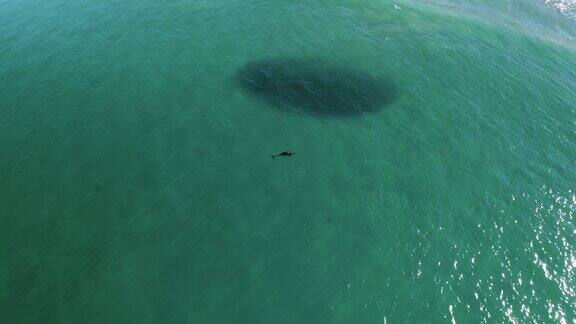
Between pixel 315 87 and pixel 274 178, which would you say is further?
pixel 315 87

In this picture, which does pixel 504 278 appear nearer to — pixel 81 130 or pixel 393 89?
pixel 393 89

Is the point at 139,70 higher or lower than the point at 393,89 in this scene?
lower

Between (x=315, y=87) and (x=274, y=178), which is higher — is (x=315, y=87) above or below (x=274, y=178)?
above

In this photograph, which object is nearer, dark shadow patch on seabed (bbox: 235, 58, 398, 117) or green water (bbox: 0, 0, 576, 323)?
green water (bbox: 0, 0, 576, 323)

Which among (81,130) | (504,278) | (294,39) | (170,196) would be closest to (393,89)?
(294,39)

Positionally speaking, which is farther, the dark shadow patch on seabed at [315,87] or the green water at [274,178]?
the dark shadow patch on seabed at [315,87]
